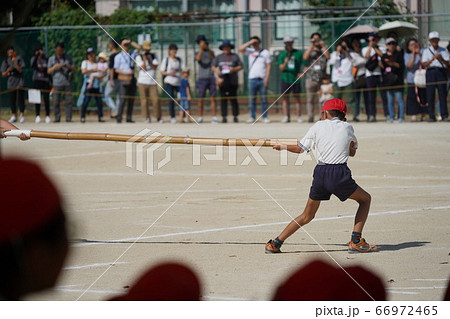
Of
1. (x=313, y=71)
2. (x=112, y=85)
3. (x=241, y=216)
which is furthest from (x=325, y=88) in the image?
(x=241, y=216)

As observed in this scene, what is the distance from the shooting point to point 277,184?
10.1 meters

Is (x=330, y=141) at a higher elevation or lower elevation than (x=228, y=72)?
lower

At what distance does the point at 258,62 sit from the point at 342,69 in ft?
7.06

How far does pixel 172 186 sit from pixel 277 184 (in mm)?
1331

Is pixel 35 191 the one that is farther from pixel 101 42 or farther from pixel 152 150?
pixel 101 42

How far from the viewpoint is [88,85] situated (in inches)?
794

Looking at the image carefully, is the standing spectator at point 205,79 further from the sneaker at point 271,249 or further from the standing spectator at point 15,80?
the sneaker at point 271,249

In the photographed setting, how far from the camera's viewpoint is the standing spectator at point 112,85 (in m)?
19.8

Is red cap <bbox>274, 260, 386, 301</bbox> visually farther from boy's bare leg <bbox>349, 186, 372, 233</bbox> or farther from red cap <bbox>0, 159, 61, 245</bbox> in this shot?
boy's bare leg <bbox>349, 186, 372, 233</bbox>

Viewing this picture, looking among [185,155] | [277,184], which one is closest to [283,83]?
[185,155]

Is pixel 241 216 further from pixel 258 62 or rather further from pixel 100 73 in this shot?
pixel 100 73

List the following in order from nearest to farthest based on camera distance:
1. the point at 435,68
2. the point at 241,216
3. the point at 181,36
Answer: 1. the point at 241,216
2. the point at 435,68
3. the point at 181,36

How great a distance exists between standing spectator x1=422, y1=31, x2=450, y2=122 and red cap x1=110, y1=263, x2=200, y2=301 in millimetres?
17516

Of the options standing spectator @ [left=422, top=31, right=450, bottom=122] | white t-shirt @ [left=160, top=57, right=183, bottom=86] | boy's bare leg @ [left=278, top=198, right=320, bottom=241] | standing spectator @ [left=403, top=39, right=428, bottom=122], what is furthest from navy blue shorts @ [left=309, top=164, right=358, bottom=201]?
white t-shirt @ [left=160, top=57, right=183, bottom=86]
